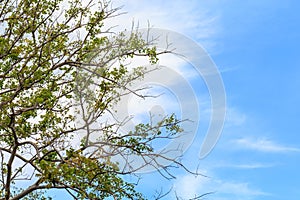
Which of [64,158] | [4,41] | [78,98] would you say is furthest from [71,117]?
[4,41]

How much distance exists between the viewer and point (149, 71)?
48.8 ft

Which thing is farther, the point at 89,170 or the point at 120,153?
the point at 120,153

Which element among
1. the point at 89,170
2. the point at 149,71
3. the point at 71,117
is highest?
the point at 149,71

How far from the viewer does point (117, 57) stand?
14.6 m

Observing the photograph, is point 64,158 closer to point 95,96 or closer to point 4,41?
point 95,96

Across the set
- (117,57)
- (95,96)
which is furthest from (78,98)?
(117,57)

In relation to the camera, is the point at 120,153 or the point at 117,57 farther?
the point at 117,57

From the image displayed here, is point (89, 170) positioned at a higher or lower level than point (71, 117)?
lower

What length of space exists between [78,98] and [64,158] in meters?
1.89

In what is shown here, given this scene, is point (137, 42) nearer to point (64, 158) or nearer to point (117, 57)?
point (117, 57)

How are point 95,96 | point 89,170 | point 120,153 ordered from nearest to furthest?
point 89,170 → point 120,153 → point 95,96

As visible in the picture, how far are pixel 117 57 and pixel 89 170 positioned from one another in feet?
12.1

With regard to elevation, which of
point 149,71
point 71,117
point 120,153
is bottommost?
point 120,153

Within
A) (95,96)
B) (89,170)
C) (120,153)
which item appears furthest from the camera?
(95,96)
